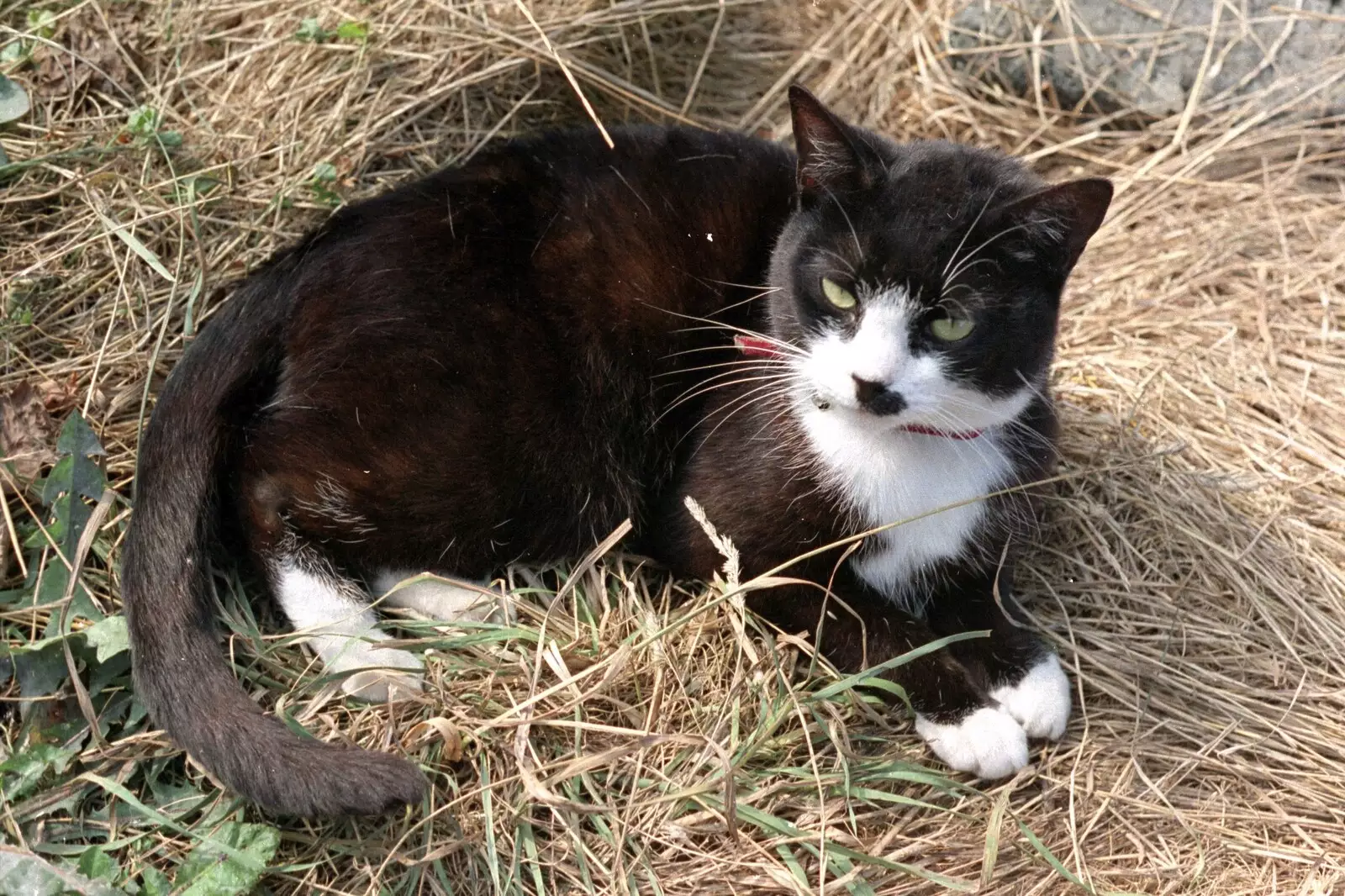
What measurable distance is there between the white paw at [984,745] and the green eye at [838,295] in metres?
0.86

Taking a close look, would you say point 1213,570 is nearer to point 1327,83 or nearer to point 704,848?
point 704,848

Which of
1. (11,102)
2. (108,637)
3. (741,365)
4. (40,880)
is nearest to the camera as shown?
(40,880)

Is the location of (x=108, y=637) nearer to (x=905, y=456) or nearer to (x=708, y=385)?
(x=708, y=385)

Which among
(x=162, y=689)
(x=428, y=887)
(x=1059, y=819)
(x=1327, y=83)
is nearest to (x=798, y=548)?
(x=1059, y=819)

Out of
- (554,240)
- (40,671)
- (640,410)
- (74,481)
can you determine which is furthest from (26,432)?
(640,410)

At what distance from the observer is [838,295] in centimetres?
217


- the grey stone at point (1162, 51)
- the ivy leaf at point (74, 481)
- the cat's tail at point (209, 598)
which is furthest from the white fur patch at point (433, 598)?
the grey stone at point (1162, 51)

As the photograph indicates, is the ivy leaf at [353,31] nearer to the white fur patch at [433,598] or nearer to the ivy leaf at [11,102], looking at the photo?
the ivy leaf at [11,102]

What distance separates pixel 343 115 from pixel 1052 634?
2.23m

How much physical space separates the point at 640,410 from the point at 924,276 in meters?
0.77

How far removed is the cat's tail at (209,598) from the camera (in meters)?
1.99

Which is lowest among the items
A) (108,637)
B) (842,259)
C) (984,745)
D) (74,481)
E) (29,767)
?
(984,745)

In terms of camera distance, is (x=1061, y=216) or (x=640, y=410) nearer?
(x=1061, y=216)

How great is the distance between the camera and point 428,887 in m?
2.08
